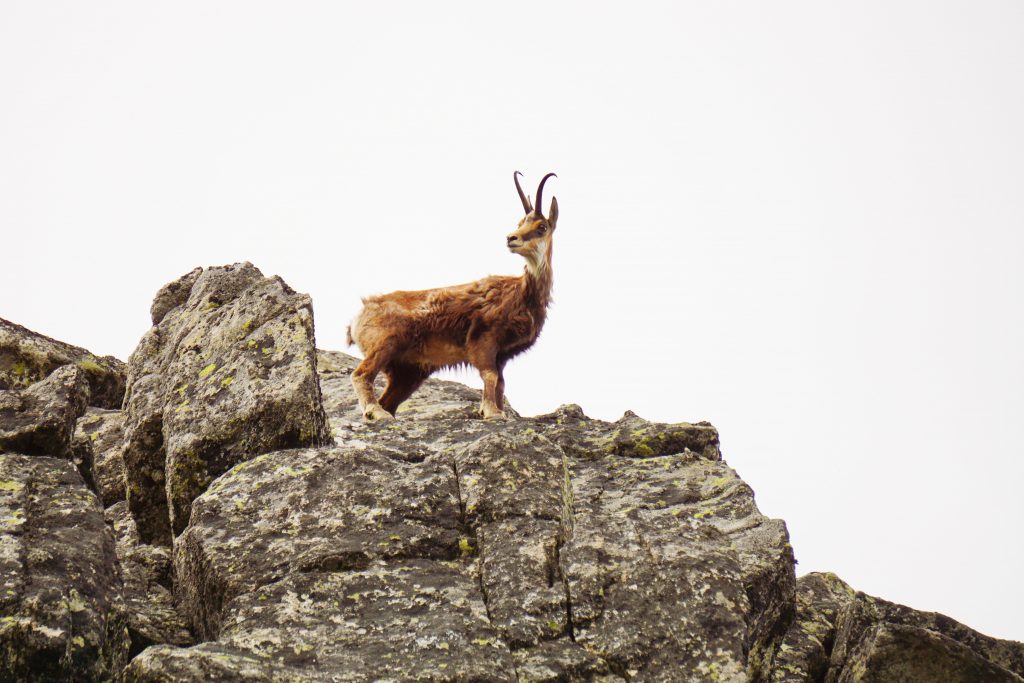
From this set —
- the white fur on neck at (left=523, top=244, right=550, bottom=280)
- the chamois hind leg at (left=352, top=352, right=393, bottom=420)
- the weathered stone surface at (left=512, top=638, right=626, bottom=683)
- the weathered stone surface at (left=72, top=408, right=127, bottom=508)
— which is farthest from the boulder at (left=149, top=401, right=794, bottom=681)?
the white fur on neck at (left=523, top=244, right=550, bottom=280)

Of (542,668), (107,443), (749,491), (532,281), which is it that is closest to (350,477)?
(542,668)

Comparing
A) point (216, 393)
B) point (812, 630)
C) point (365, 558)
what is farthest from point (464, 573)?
point (812, 630)

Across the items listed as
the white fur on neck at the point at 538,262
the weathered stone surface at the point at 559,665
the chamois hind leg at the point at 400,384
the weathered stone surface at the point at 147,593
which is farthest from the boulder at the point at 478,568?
the white fur on neck at the point at 538,262

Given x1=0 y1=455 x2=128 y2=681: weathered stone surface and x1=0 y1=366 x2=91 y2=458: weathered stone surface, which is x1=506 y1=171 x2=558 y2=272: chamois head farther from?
x1=0 y1=455 x2=128 y2=681: weathered stone surface

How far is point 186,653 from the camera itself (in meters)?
4.57

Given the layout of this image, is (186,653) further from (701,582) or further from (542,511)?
(701,582)

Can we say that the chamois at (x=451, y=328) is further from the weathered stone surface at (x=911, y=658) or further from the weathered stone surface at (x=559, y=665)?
the weathered stone surface at (x=559, y=665)

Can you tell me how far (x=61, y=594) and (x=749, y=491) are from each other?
4.34 metres

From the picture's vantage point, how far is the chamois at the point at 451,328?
1167 cm

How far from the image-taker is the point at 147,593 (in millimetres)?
6387

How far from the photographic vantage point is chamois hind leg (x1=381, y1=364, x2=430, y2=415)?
11914 mm

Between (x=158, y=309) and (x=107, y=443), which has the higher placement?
(x=158, y=309)

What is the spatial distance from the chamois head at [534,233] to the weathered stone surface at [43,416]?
5983 millimetres

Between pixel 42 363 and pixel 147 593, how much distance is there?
15.4 ft
